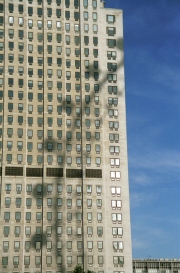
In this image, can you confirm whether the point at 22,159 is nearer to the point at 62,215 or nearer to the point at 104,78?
the point at 62,215

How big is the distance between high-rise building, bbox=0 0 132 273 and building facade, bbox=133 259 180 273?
15.8 metres

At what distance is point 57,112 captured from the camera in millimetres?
120875

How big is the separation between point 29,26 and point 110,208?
47.1 metres

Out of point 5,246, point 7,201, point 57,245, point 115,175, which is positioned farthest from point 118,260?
point 7,201

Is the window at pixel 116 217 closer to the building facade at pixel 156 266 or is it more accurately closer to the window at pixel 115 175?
the window at pixel 115 175

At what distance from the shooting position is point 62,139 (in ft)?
391

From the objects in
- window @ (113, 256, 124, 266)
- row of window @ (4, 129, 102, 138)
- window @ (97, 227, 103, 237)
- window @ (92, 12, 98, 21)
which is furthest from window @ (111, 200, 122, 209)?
window @ (92, 12, 98, 21)

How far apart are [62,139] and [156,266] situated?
132 feet

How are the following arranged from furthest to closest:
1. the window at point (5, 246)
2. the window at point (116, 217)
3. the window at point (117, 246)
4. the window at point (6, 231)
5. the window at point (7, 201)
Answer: the window at point (116, 217)
the window at point (117, 246)
the window at point (7, 201)
the window at point (6, 231)
the window at point (5, 246)

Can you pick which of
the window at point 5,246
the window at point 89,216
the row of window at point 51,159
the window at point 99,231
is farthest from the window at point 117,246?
the window at point 5,246

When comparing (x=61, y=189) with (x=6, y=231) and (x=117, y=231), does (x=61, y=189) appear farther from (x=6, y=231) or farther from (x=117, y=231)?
(x=117, y=231)

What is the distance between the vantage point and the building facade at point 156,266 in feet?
421

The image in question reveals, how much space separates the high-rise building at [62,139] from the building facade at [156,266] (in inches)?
623

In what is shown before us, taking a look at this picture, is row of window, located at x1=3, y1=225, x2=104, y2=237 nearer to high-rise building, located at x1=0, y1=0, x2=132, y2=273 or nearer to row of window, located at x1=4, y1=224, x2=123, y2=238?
row of window, located at x1=4, y1=224, x2=123, y2=238
